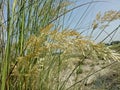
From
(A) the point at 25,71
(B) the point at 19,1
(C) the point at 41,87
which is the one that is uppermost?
(B) the point at 19,1

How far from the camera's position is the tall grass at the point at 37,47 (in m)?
1.02

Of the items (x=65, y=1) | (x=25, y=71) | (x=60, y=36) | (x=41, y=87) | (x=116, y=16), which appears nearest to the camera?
(x=60, y=36)

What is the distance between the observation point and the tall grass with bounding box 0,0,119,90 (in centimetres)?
102

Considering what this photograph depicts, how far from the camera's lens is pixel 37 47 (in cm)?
110

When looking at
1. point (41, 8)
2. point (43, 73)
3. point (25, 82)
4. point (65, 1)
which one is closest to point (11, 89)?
point (25, 82)

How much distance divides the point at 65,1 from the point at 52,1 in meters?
0.18

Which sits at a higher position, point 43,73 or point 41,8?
point 41,8

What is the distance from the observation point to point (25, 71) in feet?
4.87

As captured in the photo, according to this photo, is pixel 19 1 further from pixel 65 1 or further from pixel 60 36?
pixel 60 36

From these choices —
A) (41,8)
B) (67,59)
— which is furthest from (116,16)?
(67,59)

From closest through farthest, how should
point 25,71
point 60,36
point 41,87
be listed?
point 60,36 < point 25,71 < point 41,87

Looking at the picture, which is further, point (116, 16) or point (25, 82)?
point (116, 16)

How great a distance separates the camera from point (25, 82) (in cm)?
151

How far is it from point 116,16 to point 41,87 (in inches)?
26.3
